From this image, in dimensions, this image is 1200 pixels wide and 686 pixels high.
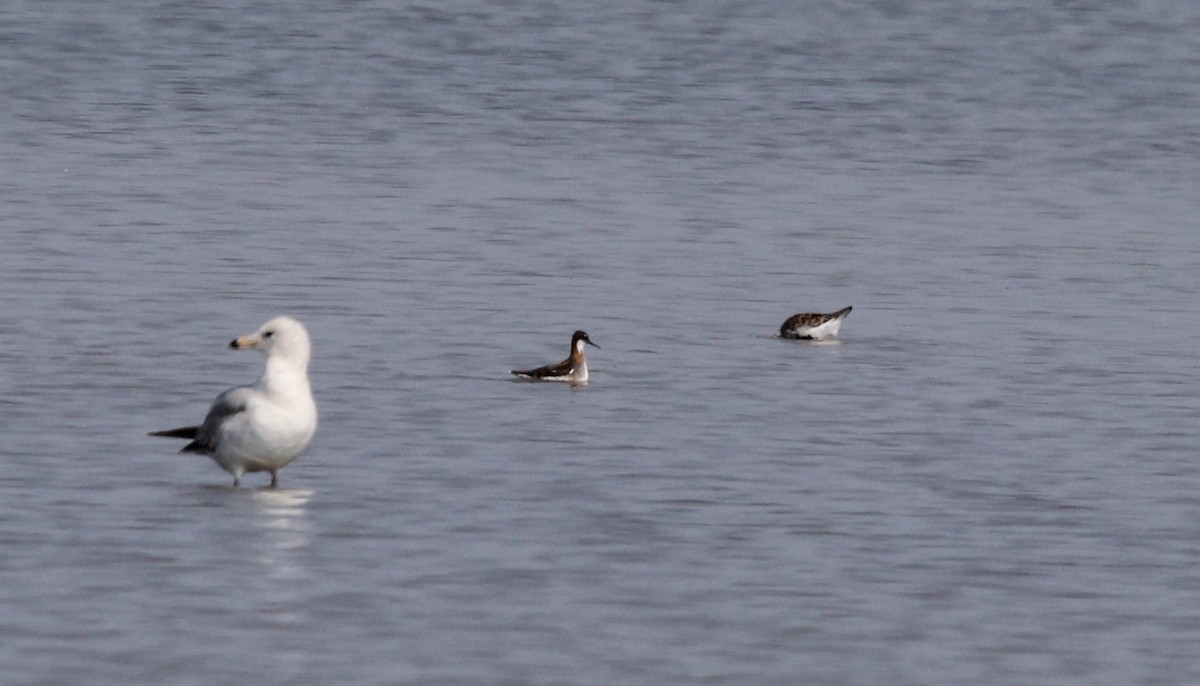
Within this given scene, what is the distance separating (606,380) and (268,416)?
5.09m

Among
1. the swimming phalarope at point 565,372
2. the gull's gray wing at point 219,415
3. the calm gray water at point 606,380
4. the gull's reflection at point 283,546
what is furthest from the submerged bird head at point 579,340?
the gull's reflection at point 283,546

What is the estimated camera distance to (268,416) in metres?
14.1

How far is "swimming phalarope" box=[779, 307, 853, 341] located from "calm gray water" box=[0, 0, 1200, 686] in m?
0.28

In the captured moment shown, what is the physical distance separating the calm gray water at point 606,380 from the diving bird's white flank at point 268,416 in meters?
0.25

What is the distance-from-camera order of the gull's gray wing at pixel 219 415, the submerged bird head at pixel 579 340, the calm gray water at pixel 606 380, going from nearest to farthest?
Answer: 1. the calm gray water at pixel 606 380
2. the gull's gray wing at pixel 219 415
3. the submerged bird head at pixel 579 340

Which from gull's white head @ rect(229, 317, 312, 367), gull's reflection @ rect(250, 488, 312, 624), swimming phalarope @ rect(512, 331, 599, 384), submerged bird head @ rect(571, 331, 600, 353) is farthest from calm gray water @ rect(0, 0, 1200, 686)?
gull's white head @ rect(229, 317, 312, 367)

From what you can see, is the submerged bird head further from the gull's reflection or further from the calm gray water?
the gull's reflection

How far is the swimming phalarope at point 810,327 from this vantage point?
811 inches

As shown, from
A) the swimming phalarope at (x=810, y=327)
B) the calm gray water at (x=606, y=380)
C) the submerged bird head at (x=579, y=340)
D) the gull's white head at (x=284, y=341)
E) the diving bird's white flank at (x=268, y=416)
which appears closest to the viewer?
the calm gray water at (x=606, y=380)

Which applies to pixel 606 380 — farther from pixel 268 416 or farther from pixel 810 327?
pixel 268 416

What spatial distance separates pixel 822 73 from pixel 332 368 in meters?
26.6

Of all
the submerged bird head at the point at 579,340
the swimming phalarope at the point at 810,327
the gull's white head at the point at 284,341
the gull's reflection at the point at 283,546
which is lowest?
the swimming phalarope at the point at 810,327

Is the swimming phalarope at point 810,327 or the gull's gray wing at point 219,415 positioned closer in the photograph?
the gull's gray wing at point 219,415

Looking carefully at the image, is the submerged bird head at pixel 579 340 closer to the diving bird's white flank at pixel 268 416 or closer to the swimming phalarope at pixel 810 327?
the swimming phalarope at pixel 810 327
